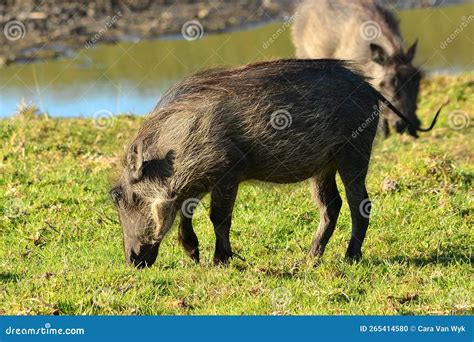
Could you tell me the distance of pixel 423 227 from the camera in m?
7.05

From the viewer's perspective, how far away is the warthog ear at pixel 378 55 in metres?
11.4

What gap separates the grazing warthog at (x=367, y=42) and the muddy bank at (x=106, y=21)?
5.04m

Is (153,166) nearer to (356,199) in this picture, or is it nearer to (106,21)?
(356,199)

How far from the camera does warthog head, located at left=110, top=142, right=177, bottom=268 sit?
6.23 meters

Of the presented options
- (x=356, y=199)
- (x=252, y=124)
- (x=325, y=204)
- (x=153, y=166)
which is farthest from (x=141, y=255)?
(x=356, y=199)

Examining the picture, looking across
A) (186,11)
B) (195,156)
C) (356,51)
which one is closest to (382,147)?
(356,51)

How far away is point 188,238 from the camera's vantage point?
6.41 m

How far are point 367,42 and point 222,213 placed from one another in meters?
6.22

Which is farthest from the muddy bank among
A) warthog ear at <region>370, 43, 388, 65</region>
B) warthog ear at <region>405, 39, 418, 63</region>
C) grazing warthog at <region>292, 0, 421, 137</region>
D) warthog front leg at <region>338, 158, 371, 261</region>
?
warthog front leg at <region>338, 158, 371, 261</region>

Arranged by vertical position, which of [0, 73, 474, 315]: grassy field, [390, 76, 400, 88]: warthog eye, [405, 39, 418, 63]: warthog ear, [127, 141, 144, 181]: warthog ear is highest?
[405, 39, 418, 63]: warthog ear

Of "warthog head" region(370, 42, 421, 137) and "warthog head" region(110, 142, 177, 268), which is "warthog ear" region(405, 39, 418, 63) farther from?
"warthog head" region(110, 142, 177, 268)

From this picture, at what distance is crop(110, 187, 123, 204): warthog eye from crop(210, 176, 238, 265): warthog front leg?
61 cm

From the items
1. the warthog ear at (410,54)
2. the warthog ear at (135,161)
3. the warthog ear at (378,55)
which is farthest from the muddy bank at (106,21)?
the warthog ear at (135,161)

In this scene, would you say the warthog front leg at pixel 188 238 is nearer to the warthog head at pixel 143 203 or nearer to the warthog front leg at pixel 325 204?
the warthog head at pixel 143 203
